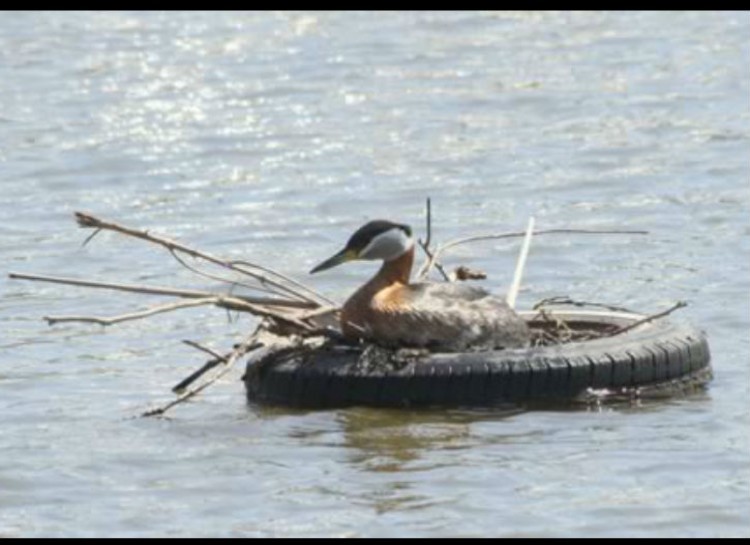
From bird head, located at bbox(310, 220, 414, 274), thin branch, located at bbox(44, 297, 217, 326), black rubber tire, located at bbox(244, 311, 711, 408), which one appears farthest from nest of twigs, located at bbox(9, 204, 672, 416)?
bird head, located at bbox(310, 220, 414, 274)

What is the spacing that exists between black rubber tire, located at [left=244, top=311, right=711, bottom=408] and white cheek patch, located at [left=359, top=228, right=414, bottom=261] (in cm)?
56

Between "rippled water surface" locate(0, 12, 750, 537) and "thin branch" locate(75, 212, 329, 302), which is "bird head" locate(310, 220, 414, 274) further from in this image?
"rippled water surface" locate(0, 12, 750, 537)

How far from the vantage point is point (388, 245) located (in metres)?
14.5

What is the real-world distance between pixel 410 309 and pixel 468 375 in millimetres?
489

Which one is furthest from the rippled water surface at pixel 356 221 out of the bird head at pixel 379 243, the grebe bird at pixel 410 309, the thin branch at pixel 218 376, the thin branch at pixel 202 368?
the bird head at pixel 379 243

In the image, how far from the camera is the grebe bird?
1420 cm

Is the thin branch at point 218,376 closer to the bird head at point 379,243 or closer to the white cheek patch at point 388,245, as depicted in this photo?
the bird head at point 379,243

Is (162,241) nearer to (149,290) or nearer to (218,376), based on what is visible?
(149,290)

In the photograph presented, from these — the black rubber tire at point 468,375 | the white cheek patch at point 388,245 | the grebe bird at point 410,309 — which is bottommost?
the black rubber tire at point 468,375

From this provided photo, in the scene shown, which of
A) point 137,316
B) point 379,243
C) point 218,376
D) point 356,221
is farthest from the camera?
point 356,221

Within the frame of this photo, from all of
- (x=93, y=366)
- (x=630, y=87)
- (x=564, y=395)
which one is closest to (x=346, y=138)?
(x=630, y=87)

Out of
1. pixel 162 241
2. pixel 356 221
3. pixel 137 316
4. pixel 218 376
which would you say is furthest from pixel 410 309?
pixel 356 221

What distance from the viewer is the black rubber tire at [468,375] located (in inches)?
550

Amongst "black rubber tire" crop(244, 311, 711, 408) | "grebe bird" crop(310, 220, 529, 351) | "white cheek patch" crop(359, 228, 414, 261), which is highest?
"white cheek patch" crop(359, 228, 414, 261)
